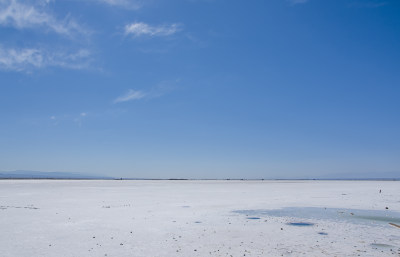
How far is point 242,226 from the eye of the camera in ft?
45.4

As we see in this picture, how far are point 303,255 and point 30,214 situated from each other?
52.4 ft

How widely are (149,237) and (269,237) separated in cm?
489

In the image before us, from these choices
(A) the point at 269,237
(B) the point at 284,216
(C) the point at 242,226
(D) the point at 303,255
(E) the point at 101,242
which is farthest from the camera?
(B) the point at 284,216

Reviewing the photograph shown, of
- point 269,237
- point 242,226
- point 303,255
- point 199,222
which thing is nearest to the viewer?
point 303,255

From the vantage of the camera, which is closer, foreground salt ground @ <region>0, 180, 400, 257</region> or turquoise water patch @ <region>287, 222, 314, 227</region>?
foreground salt ground @ <region>0, 180, 400, 257</region>

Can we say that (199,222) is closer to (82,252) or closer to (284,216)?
(284,216)

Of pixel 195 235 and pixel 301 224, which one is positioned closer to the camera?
pixel 195 235

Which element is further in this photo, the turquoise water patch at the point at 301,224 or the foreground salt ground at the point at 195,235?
the turquoise water patch at the point at 301,224

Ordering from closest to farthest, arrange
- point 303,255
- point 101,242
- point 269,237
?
point 303,255 < point 101,242 < point 269,237

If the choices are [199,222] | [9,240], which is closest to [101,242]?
[9,240]

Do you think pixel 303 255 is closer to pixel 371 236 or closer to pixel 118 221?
pixel 371 236

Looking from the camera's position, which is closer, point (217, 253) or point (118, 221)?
point (217, 253)

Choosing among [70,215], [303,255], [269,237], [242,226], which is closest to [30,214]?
[70,215]

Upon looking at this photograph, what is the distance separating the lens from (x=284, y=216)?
17.1 metres
